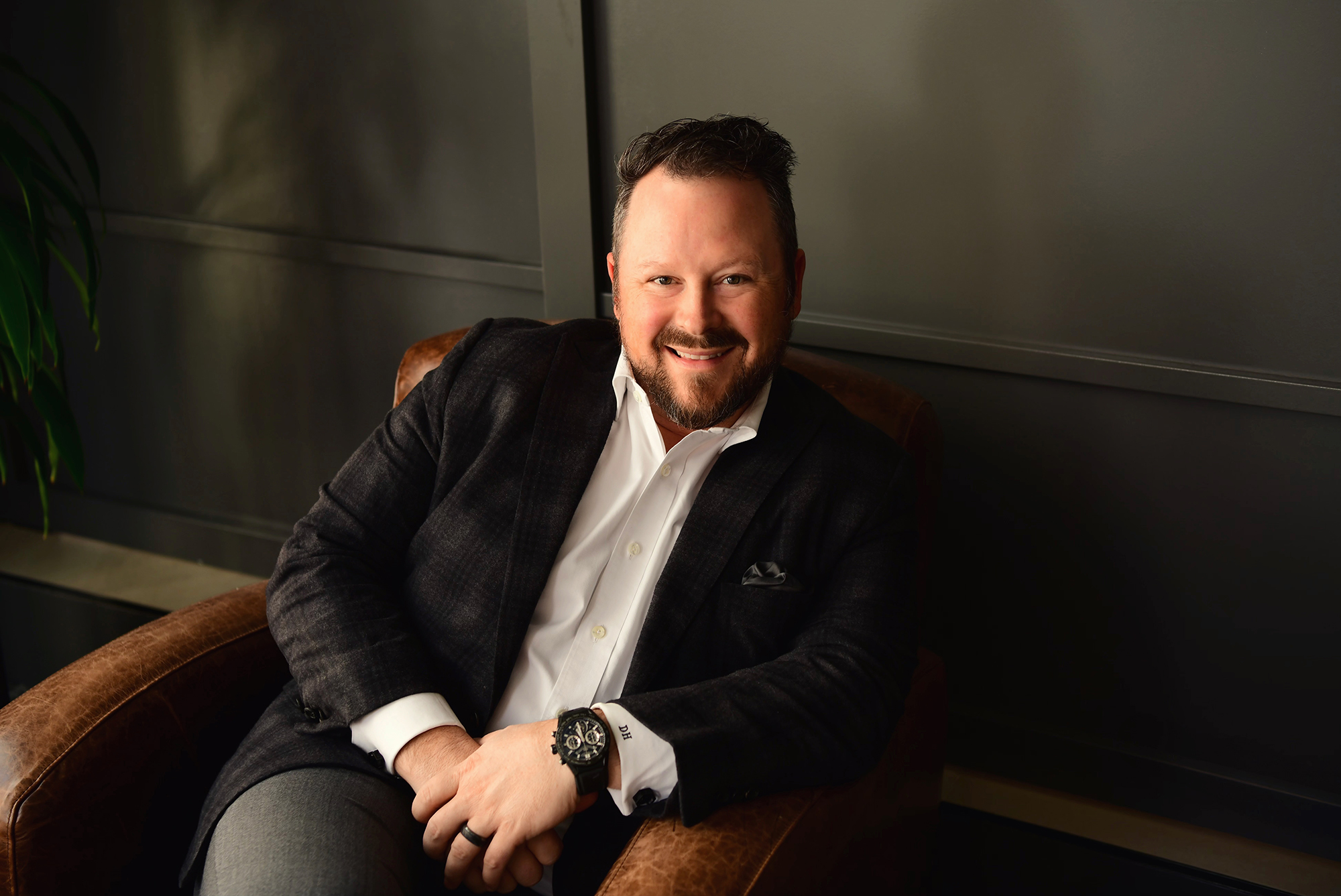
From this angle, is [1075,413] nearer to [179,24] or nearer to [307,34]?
[307,34]

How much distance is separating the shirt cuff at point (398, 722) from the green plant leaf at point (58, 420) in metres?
1.04

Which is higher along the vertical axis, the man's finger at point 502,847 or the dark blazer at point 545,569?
the dark blazer at point 545,569

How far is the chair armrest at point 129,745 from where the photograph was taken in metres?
1.12

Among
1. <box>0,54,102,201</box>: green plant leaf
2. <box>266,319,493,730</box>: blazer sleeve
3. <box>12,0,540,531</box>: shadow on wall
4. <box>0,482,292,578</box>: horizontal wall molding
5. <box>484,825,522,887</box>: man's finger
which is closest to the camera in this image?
<box>484,825,522,887</box>: man's finger

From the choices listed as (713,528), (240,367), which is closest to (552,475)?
(713,528)

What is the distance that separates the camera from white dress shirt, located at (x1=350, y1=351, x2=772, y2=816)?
130 centimetres

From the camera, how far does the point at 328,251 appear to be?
2246 millimetres

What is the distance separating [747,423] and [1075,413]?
0.65 metres

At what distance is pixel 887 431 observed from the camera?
1.45m

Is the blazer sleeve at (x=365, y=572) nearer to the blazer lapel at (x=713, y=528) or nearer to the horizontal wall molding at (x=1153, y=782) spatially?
the blazer lapel at (x=713, y=528)

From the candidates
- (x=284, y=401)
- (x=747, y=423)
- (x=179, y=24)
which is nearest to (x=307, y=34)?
(x=179, y=24)

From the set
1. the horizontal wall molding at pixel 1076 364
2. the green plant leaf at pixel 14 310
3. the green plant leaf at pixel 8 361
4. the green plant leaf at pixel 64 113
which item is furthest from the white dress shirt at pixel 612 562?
the green plant leaf at pixel 64 113

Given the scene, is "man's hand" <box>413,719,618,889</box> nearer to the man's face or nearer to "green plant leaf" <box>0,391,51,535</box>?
the man's face

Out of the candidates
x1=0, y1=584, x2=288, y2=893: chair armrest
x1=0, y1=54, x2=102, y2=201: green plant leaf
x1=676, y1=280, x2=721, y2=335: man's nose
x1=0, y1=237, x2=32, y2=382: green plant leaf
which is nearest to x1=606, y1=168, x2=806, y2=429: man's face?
x1=676, y1=280, x2=721, y2=335: man's nose
